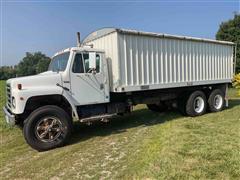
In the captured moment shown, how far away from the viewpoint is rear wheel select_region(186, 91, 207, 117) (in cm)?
1090

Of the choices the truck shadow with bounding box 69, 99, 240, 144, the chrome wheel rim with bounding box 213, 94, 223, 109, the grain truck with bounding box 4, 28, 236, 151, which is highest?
the grain truck with bounding box 4, 28, 236, 151

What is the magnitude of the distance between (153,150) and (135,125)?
3.51m

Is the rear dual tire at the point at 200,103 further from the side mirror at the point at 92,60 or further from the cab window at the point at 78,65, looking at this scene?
the cab window at the point at 78,65

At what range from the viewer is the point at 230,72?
1285cm

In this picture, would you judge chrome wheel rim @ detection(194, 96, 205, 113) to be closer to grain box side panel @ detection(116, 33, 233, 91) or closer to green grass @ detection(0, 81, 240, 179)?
grain box side panel @ detection(116, 33, 233, 91)

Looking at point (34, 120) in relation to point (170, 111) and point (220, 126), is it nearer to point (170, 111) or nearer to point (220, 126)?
point (220, 126)

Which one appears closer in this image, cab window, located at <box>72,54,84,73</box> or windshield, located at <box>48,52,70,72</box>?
cab window, located at <box>72,54,84,73</box>

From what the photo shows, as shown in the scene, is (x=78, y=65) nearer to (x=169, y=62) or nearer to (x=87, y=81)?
(x=87, y=81)

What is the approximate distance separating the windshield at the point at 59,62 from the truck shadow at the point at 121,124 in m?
2.04

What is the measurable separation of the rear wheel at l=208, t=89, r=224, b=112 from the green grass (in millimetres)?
2641

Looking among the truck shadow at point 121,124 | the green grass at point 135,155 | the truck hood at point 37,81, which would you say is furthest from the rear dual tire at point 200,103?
the truck hood at point 37,81

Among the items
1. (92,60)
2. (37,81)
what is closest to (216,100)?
(92,60)

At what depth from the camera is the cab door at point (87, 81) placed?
26.1ft

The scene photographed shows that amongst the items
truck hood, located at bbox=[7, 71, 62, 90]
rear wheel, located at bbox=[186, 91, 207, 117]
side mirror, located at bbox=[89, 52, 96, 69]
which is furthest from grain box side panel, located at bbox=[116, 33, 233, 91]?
truck hood, located at bbox=[7, 71, 62, 90]
